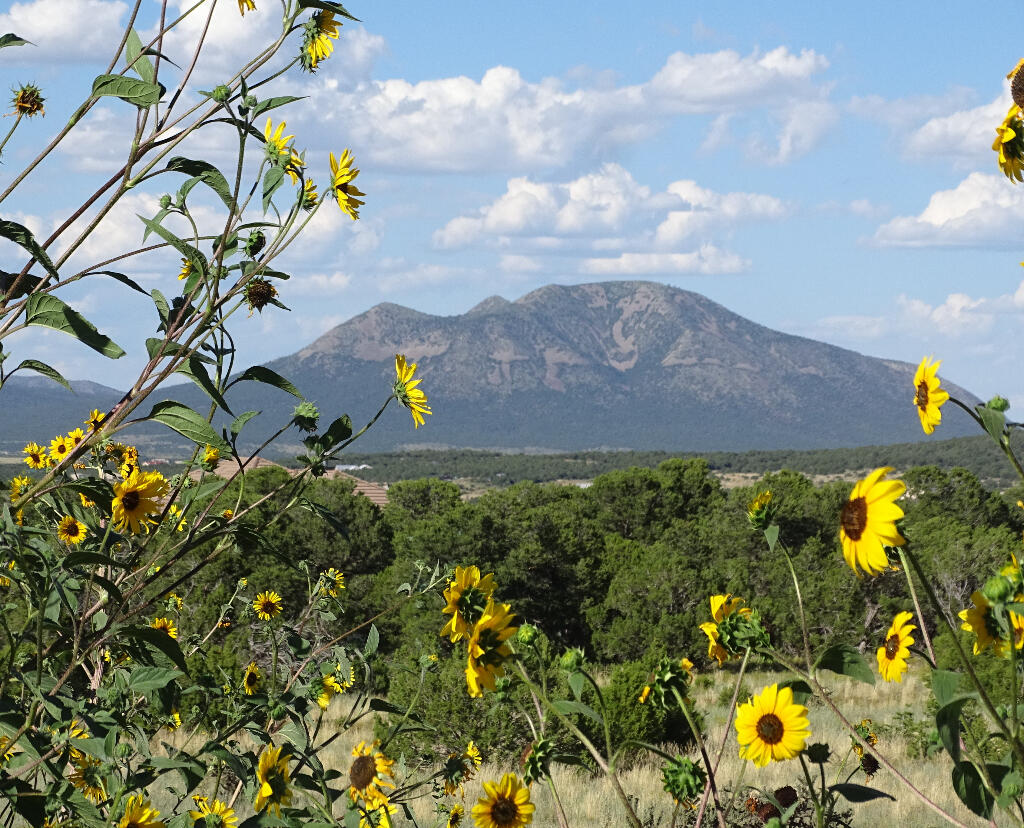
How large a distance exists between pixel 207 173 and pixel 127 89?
0.22 metres

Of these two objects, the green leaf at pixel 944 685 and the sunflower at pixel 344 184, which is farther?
the sunflower at pixel 344 184

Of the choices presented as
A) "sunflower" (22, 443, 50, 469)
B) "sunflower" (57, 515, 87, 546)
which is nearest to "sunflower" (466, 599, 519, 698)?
"sunflower" (57, 515, 87, 546)

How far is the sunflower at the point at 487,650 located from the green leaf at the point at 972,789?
615 mm

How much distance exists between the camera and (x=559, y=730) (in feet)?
29.7

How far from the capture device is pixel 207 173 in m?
1.85

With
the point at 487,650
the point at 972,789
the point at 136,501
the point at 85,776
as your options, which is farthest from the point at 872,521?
the point at 85,776

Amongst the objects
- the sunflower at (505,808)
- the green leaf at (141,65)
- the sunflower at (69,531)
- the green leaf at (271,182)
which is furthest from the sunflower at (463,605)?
the sunflower at (69,531)

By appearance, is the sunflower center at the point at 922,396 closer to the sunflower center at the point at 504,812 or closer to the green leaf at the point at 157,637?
the sunflower center at the point at 504,812

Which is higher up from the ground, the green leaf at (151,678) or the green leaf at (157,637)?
the green leaf at (157,637)

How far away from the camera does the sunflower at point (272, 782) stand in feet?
6.26

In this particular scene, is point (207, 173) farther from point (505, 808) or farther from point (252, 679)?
point (252, 679)

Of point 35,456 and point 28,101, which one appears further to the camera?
point 35,456

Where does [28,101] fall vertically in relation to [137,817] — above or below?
above

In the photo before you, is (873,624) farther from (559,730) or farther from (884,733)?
(559,730)
